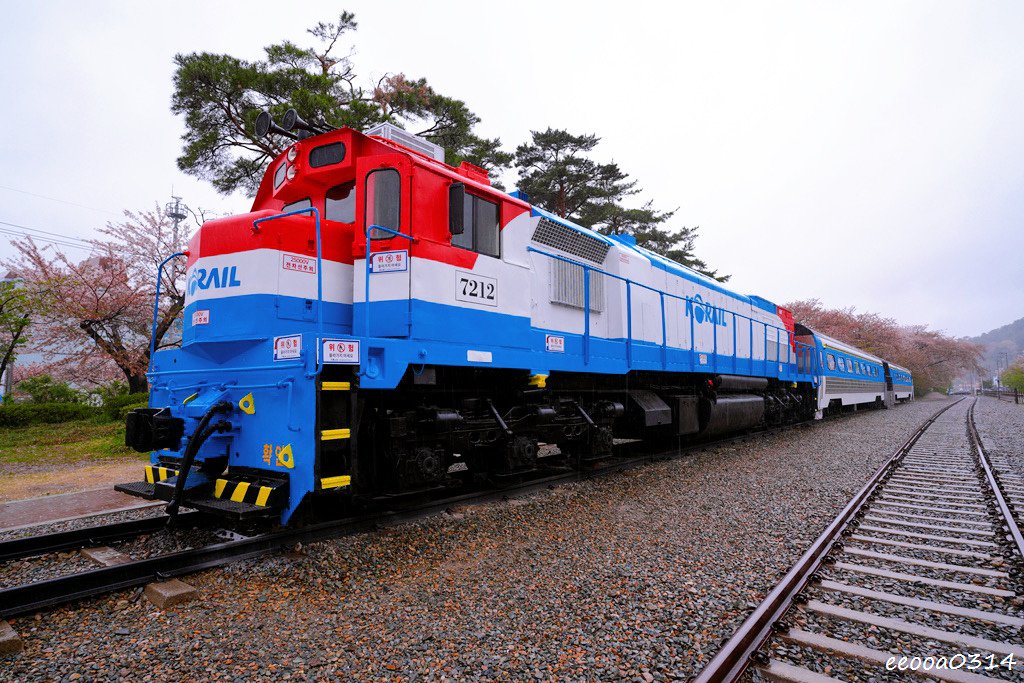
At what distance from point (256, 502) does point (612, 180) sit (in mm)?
21662

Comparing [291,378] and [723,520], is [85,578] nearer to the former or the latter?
[291,378]

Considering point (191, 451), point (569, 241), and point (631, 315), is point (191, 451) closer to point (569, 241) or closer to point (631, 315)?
point (569, 241)

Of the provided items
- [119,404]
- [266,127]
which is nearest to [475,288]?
[266,127]

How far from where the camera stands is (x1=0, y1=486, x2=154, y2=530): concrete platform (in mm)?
5590

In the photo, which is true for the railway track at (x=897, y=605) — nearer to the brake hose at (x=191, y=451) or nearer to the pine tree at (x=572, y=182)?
the brake hose at (x=191, y=451)

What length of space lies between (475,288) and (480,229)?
60 cm

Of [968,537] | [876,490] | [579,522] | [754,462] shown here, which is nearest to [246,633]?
[579,522]

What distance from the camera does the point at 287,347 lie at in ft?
13.0

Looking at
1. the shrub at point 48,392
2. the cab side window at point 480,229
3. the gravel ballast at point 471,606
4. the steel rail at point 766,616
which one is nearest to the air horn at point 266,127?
the cab side window at point 480,229

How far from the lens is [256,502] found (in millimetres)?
3727

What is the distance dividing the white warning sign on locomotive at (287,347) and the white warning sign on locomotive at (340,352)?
0.19 meters

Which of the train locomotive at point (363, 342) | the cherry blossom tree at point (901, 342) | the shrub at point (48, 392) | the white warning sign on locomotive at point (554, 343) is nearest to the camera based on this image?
the train locomotive at point (363, 342)

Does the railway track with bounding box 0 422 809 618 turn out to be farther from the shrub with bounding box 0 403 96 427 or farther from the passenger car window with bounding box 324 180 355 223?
the shrub with bounding box 0 403 96 427

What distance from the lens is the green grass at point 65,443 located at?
10.5 metres
